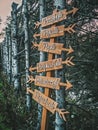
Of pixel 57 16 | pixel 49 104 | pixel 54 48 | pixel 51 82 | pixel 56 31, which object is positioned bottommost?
pixel 49 104

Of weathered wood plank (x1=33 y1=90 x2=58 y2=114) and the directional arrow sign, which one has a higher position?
the directional arrow sign

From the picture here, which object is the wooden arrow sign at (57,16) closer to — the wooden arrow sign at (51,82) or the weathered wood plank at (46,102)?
the wooden arrow sign at (51,82)

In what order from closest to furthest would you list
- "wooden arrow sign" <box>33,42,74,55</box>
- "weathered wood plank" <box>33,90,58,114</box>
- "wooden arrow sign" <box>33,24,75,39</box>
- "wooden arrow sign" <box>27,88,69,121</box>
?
"wooden arrow sign" <box>33,42,74,55</box>, "wooden arrow sign" <box>33,24,75,39</box>, "wooden arrow sign" <box>27,88,69,121</box>, "weathered wood plank" <box>33,90,58,114</box>

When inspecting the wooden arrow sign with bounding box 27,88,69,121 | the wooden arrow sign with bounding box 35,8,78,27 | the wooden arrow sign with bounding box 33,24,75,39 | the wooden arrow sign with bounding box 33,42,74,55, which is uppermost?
the wooden arrow sign with bounding box 35,8,78,27

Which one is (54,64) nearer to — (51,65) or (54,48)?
(51,65)

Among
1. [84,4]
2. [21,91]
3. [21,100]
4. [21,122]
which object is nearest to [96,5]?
[84,4]

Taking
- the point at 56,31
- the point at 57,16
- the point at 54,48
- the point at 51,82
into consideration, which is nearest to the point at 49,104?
the point at 51,82

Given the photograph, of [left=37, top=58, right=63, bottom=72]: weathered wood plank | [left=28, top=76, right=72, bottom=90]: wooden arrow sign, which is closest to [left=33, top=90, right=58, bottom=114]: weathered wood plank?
[left=28, top=76, right=72, bottom=90]: wooden arrow sign

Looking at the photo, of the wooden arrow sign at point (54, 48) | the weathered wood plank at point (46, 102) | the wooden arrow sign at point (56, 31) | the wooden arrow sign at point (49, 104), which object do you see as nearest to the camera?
the wooden arrow sign at point (54, 48)

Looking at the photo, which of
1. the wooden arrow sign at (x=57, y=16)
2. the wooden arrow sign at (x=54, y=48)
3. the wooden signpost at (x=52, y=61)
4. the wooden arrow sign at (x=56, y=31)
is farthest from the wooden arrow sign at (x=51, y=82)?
the wooden arrow sign at (x=57, y=16)

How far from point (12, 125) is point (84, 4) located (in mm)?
3910

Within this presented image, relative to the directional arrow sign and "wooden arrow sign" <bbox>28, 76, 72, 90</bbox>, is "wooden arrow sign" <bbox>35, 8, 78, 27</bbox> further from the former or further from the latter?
"wooden arrow sign" <bbox>28, 76, 72, 90</bbox>

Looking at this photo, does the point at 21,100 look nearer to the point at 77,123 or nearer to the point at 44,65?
the point at 77,123

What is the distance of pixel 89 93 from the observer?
1029 cm
